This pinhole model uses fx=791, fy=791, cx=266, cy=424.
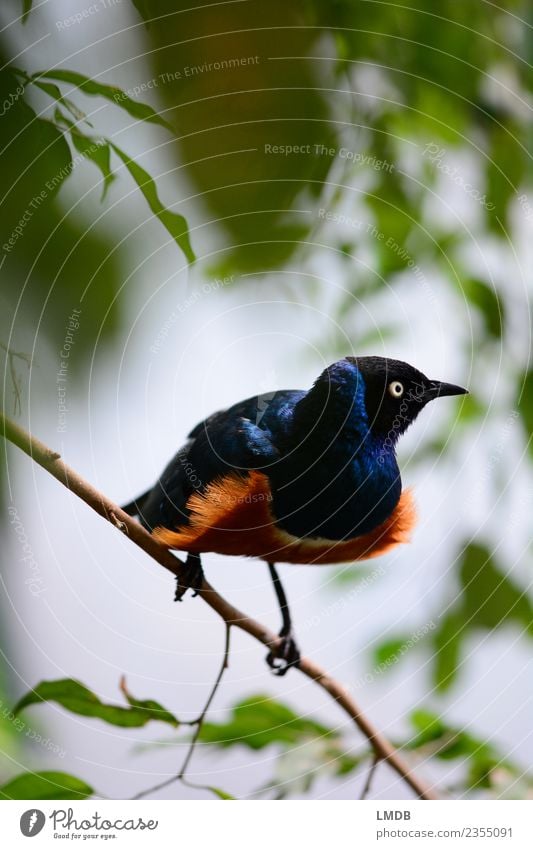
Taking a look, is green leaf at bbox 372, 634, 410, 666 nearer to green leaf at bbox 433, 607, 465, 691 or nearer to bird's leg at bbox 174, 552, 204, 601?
green leaf at bbox 433, 607, 465, 691

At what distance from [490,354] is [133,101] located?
0.32m

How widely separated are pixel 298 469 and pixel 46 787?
0.27m

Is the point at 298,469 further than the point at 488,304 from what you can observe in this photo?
No

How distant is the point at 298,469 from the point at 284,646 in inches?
6.1

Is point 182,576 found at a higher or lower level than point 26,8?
lower

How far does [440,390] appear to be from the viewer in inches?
20.7

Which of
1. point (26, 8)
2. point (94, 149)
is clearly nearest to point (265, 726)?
point (94, 149)

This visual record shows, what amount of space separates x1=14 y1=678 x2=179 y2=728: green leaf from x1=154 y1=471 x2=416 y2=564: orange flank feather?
11 centimetres

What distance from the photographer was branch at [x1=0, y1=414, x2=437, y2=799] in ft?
1.46
